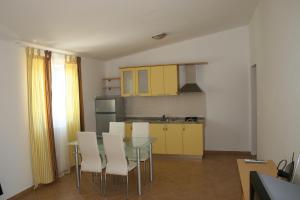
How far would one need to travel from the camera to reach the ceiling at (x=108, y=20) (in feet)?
8.79

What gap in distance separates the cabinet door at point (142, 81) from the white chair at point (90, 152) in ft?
7.80

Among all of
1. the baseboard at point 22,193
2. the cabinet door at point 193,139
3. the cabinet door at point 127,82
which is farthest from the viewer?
the cabinet door at point 127,82

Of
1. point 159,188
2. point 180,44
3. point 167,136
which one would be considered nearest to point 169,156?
point 167,136

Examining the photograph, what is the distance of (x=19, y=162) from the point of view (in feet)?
12.5

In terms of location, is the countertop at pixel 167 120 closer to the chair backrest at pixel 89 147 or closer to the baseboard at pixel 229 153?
the baseboard at pixel 229 153

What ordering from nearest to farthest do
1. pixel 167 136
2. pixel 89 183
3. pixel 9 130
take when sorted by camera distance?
pixel 9 130 → pixel 89 183 → pixel 167 136

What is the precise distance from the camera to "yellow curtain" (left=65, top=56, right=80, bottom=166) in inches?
191

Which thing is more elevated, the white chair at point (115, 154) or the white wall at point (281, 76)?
the white wall at point (281, 76)

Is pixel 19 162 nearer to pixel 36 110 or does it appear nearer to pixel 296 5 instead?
pixel 36 110

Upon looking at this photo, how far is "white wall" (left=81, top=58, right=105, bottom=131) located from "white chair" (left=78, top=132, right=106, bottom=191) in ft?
6.22

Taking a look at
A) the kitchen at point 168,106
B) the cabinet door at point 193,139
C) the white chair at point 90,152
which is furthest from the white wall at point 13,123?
the cabinet door at point 193,139

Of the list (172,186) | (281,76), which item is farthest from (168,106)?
(281,76)

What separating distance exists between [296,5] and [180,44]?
400 centimetres

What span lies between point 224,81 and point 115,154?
3.28 metres
